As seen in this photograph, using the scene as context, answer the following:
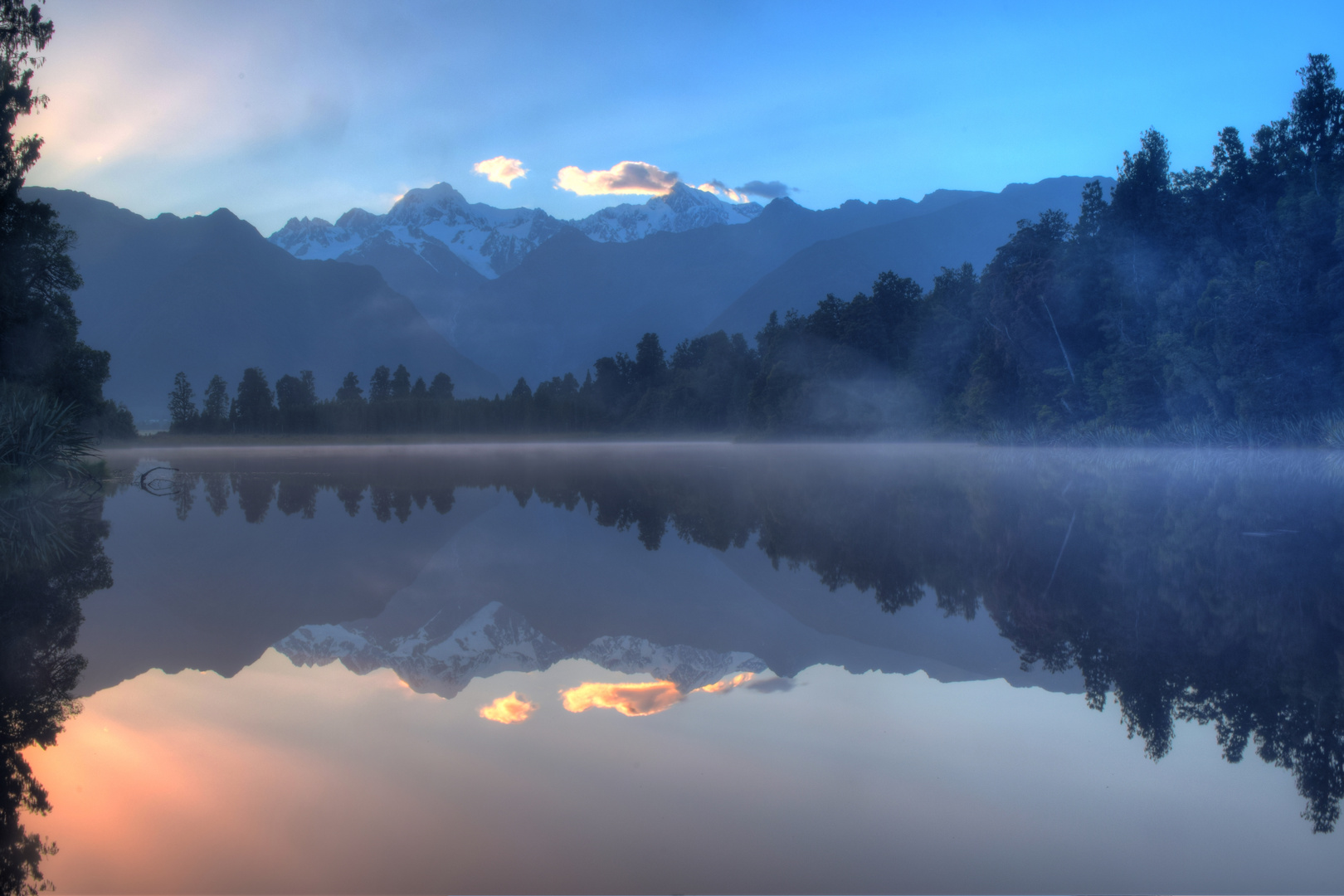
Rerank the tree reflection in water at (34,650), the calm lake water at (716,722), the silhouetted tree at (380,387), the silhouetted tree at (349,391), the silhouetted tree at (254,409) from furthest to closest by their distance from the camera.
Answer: the silhouetted tree at (380,387) < the silhouetted tree at (349,391) < the silhouetted tree at (254,409) < the tree reflection in water at (34,650) < the calm lake water at (716,722)

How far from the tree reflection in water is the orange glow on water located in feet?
5.32

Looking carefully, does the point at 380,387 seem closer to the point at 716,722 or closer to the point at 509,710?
the point at 509,710

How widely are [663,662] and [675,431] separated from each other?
90.1 metres

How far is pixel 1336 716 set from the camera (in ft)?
10.7

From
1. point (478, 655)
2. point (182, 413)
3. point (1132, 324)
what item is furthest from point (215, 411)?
point (478, 655)

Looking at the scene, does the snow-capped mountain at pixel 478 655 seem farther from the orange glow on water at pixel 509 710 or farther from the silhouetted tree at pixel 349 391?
the silhouetted tree at pixel 349 391

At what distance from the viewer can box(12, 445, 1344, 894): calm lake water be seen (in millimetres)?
2322

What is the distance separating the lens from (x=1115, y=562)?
22.7ft

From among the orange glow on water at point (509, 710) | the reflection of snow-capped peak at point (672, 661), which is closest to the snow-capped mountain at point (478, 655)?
the reflection of snow-capped peak at point (672, 661)

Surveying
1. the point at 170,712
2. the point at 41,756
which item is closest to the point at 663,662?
the point at 170,712

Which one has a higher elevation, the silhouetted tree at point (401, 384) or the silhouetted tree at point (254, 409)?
the silhouetted tree at point (401, 384)

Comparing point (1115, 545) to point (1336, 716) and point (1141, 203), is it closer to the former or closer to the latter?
point (1336, 716)

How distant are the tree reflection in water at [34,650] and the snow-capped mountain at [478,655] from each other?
1196 millimetres

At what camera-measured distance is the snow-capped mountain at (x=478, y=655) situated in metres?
4.22
